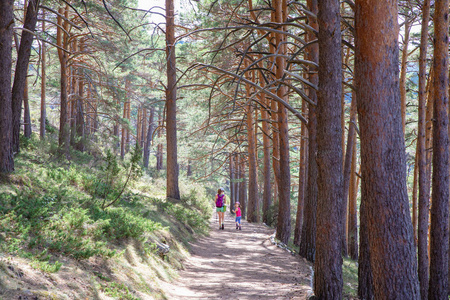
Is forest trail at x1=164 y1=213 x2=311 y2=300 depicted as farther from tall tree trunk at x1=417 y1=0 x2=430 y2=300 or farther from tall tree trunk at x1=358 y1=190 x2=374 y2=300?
tall tree trunk at x1=417 y1=0 x2=430 y2=300

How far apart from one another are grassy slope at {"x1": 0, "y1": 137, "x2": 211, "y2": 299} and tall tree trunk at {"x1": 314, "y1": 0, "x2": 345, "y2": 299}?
2.81m

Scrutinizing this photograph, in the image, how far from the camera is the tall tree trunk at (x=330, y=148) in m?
5.79

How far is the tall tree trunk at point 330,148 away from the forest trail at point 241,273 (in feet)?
2.15

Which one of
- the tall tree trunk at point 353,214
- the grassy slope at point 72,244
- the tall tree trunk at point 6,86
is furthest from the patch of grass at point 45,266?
the tall tree trunk at point 353,214

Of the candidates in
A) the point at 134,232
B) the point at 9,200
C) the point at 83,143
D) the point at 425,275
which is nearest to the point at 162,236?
the point at 134,232

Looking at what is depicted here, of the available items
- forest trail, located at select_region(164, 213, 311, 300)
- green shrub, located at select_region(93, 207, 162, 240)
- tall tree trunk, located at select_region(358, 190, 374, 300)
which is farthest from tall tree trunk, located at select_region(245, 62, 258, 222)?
green shrub, located at select_region(93, 207, 162, 240)

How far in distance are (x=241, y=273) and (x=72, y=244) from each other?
4256 mm

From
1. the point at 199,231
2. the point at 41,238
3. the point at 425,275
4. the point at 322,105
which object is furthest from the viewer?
the point at 199,231

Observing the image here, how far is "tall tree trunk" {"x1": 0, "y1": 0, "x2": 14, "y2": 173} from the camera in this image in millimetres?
7460

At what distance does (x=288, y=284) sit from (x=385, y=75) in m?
4.43

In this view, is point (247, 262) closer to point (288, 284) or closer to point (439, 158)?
point (288, 284)

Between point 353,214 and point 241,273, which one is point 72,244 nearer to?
point 241,273

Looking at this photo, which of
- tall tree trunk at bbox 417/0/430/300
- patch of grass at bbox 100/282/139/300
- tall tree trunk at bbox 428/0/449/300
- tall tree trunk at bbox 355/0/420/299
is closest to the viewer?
tall tree trunk at bbox 355/0/420/299

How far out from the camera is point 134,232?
735 centimetres
